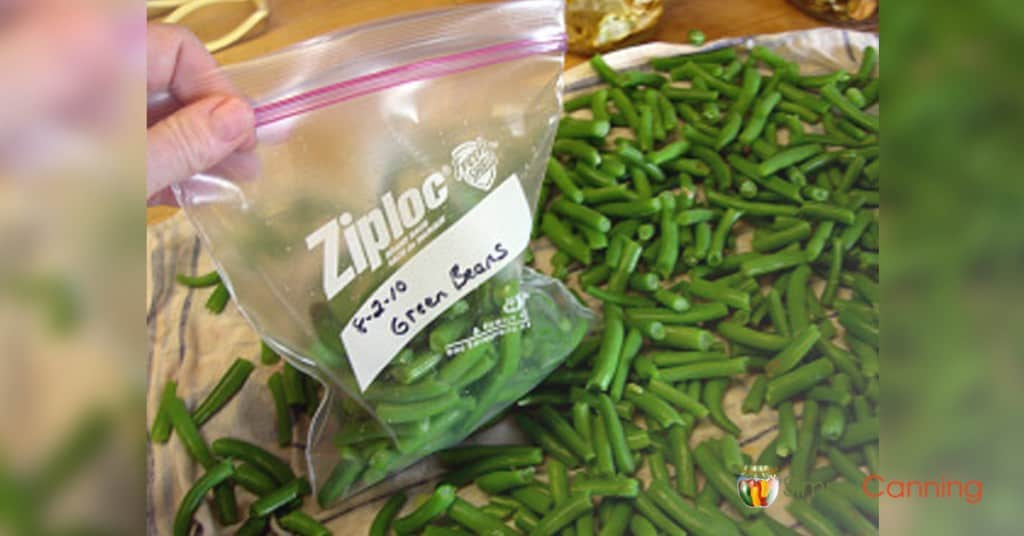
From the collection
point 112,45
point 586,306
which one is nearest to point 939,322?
point 112,45

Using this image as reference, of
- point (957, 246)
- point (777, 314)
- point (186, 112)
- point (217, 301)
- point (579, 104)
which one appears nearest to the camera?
point (957, 246)

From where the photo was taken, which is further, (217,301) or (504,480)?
(217,301)

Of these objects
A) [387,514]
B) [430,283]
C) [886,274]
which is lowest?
[387,514]

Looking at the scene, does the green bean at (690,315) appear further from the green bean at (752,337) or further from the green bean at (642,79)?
the green bean at (642,79)

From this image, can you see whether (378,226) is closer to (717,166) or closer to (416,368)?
(416,368)

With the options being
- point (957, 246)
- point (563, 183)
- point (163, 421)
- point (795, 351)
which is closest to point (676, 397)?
point (795, 351)

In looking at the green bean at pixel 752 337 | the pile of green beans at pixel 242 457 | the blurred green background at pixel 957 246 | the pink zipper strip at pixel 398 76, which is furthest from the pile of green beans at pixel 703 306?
the blurred green background at pixel 957 246
